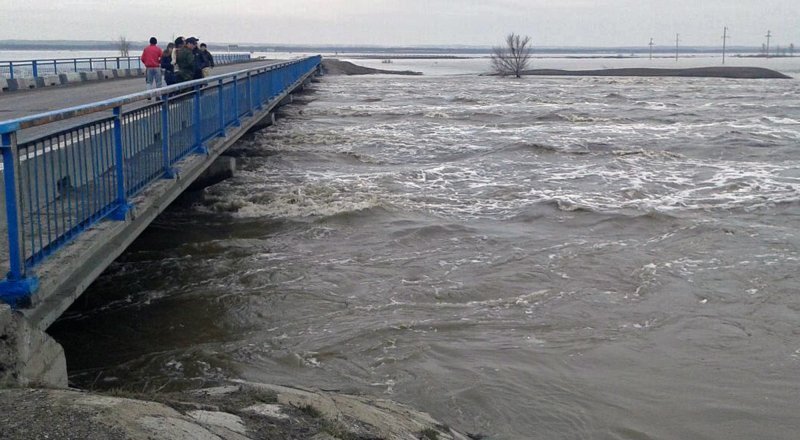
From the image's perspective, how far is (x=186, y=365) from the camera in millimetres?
6664

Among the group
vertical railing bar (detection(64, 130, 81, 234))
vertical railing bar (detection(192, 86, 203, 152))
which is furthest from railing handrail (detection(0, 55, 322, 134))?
vertical railing bar (detection(192, 86, 203, 152))

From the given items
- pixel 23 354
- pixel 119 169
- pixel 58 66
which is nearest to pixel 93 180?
pixel 119 169

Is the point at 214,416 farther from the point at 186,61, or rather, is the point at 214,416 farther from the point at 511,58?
the point at 511,58

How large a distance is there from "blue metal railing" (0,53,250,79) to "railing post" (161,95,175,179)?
65.0 ft

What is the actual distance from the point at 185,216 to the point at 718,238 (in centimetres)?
839

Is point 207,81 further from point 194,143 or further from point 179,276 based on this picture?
point 179,276

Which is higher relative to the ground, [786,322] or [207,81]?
[207,81]

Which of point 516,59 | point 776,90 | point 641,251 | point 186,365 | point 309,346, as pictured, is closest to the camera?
point 186,365

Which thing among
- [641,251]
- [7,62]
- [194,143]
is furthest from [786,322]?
[7,62]

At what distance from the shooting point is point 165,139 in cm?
889

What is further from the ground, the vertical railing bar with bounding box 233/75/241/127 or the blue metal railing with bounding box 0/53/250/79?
the blue metal railing with bounding box 0/53/250/79

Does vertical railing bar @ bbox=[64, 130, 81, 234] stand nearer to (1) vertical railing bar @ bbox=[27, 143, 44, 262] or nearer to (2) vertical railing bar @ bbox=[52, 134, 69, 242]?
(2) vertical railing bar @ bbox=[52, 134, 69, 242]

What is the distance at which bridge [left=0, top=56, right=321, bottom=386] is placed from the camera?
15.8 feet

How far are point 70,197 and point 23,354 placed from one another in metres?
1.84
